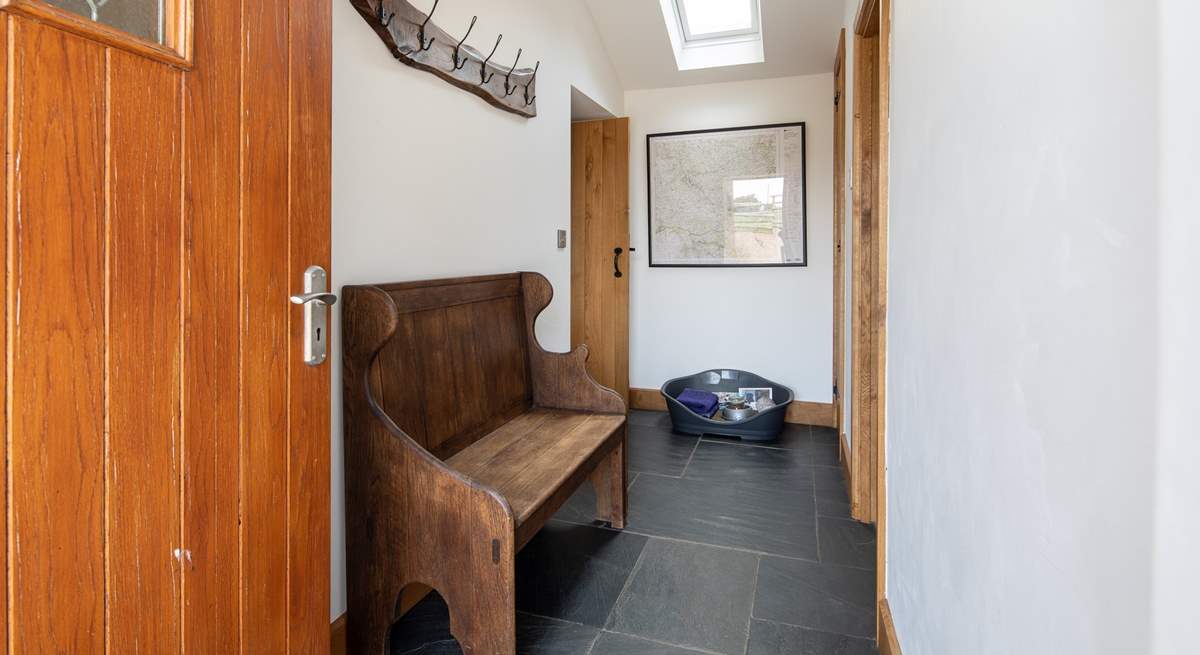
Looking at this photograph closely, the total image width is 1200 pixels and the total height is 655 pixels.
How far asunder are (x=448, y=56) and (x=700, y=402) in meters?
2.43

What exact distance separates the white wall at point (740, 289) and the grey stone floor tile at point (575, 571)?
2.05 metres

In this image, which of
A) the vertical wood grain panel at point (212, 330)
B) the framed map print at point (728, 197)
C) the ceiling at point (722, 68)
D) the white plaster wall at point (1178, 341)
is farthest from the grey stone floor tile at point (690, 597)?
the ceiling at point (722, 68)

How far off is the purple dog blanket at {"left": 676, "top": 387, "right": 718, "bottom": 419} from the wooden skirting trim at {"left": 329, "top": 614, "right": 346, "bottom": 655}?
96.7 inches

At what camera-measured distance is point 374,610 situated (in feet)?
5.38

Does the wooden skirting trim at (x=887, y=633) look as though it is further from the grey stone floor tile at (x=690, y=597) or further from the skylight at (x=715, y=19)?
the skylight at (x=715, y=19)

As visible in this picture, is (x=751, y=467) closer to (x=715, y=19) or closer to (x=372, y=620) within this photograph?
(x=372, y=620)

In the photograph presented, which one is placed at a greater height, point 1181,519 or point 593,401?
point 1181,519

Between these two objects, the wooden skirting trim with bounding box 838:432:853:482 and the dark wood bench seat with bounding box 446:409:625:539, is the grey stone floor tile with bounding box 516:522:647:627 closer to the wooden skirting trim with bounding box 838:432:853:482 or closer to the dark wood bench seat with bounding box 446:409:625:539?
the dark wood bench seat with bounding box 446:409:625:539

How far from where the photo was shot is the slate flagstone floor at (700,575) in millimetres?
1784

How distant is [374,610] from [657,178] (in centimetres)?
332

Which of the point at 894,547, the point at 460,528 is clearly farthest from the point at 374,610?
the point at 894,547

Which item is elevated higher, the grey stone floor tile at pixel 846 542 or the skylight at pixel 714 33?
the skylight at pixel 714 33

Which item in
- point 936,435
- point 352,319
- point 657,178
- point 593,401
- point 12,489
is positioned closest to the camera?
point 12,489

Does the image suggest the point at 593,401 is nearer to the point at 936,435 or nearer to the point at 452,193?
the point at 452,193
